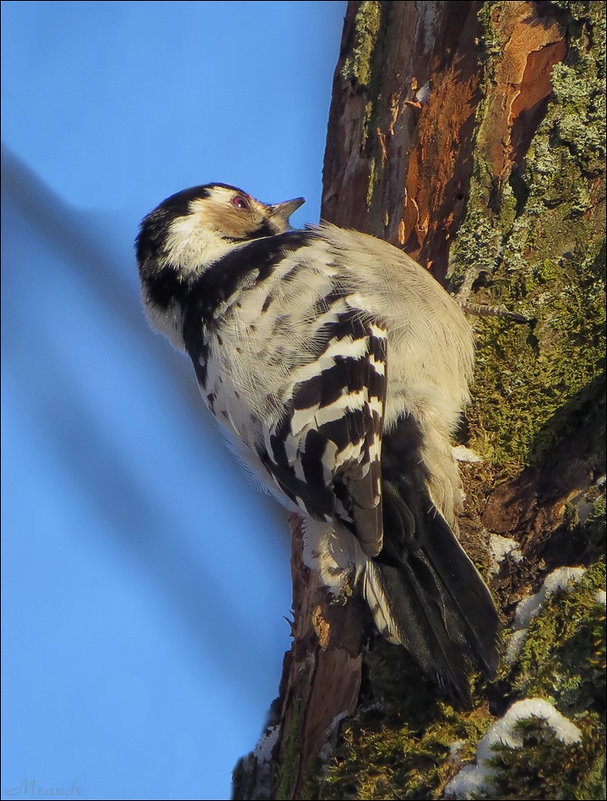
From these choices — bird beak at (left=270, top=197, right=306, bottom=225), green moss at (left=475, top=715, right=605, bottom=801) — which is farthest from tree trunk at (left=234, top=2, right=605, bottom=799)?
bird beak at (left=270, top=197, right=306, bottom=225)

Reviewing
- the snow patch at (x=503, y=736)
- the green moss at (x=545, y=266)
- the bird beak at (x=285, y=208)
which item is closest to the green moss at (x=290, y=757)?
the snow patch at (x=503, y=736)

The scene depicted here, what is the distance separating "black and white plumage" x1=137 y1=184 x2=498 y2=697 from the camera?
8.01 feet

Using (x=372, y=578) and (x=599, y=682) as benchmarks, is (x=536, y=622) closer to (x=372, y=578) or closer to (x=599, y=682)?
(x=599, y=682)

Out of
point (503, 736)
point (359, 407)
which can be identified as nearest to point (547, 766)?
point (503, 736)

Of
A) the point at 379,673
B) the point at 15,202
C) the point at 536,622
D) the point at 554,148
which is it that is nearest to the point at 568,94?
the point at 554,148

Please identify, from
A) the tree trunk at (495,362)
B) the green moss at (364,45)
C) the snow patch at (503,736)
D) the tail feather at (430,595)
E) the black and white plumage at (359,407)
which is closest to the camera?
the snow patch at (503,736)

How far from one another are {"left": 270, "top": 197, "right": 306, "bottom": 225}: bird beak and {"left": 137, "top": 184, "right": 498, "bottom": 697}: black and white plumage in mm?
678

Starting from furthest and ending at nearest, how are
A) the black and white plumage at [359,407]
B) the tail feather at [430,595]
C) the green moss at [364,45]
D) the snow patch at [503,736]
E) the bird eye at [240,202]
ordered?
the bird eye at [240,202] < the green moss at [364,45] < the black and white plumage at [359,407] < the tail feather at [430,595] < the snow patch at [503,736]

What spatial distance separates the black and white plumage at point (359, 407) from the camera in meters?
2.44

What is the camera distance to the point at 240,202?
156 inches

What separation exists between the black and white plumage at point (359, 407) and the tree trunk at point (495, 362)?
87mm

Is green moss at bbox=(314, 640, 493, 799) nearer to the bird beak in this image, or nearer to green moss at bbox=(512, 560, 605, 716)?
green moss at bbox=(512, 560, 605, 716)

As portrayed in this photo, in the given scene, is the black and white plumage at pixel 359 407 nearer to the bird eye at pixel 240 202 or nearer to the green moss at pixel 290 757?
the green moss at pixel 290 757

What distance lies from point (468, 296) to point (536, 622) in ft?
3.75
